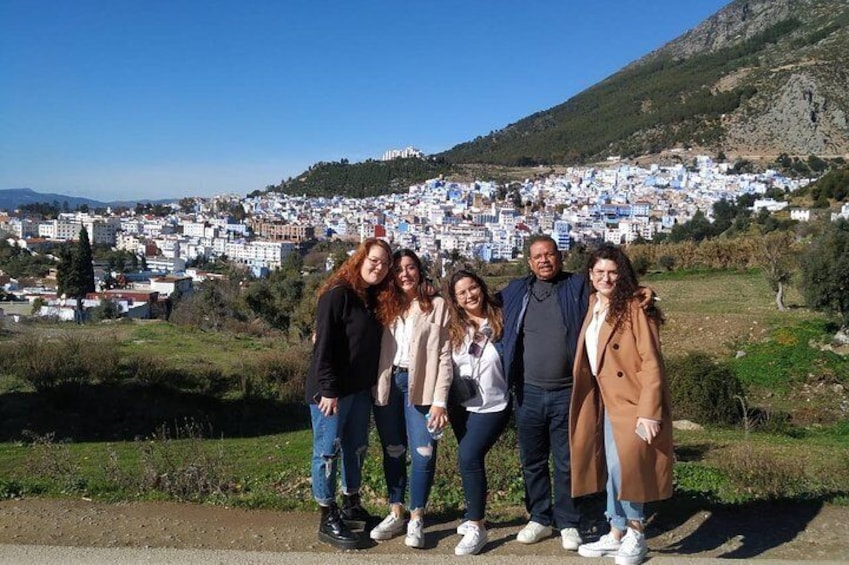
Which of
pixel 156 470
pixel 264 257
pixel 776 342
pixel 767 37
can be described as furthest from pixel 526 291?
pixel 767 37

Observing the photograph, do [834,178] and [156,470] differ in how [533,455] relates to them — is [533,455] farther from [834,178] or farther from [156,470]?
[834,178]

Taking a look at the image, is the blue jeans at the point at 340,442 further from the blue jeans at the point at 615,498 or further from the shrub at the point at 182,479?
the blue jeans at the point at 615,498

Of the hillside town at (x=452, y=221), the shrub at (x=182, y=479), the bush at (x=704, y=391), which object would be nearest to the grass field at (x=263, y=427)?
the shrub at (x=182, y=479)

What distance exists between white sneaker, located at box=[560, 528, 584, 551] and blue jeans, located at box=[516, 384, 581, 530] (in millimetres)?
44

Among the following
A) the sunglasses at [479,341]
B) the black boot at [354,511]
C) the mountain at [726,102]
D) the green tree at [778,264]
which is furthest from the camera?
the mountain at [726,102]

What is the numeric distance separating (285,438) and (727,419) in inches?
248

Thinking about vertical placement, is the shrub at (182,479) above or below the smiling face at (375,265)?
below

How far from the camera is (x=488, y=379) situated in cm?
333

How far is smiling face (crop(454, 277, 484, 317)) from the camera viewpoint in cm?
338

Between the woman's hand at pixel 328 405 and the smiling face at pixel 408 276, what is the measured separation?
63 centimetres

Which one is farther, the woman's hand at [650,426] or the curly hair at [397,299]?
the curly hair at [397,299]

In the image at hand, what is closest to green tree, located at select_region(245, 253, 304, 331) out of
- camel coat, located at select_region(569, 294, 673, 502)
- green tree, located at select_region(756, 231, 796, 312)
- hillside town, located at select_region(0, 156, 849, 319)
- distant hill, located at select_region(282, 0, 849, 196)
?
green tree, located at select_region(756, 231, 796, 312)

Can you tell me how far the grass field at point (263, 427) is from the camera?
434 centimetres

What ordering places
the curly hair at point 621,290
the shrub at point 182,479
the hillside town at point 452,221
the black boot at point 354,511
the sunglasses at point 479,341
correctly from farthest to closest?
the hillside town at point 452,221 → the shrub at point 182,479 → the black boot at point 354,511 → the sunglasses at point 479,341 → the curly hair at point 621,290
